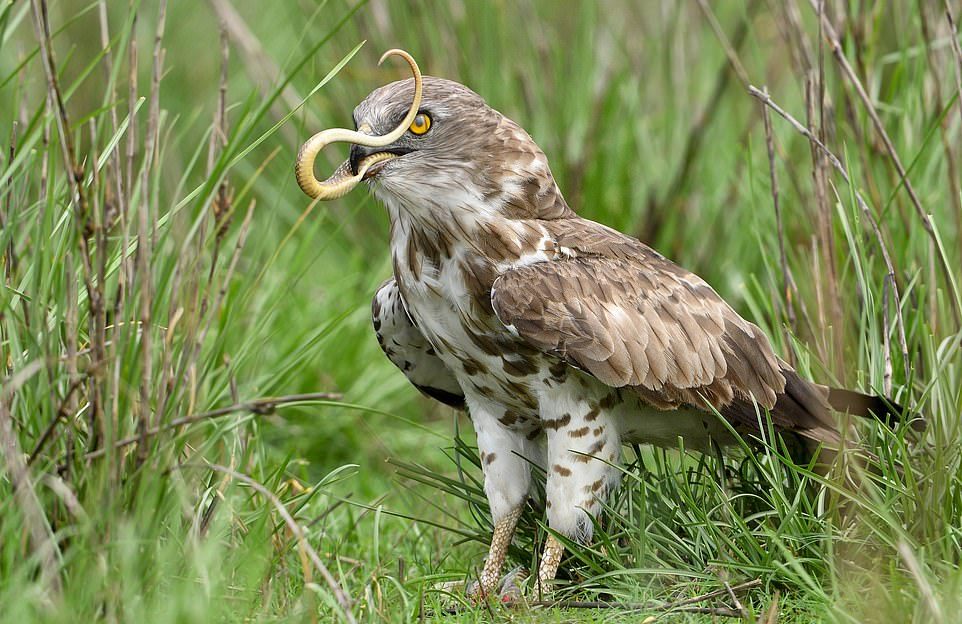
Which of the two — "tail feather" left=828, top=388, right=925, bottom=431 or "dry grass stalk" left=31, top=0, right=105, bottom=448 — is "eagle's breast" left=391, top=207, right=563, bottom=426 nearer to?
"tail feather" left=828, top=388, right=925, bottom=431

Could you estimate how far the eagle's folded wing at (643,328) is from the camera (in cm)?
351

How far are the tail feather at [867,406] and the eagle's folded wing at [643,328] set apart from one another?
7.0 inches

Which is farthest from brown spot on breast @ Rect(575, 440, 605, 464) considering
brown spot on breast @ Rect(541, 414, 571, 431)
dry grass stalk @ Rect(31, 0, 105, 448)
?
dry grass stalk @ Rect(31, 0, 105, 448)

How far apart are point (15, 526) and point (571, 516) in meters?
1.60

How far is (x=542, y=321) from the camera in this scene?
3.50 m

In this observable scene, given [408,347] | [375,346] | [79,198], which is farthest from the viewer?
[375,346]

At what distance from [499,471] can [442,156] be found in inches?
39.2

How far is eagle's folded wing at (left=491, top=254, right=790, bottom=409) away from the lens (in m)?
3.51

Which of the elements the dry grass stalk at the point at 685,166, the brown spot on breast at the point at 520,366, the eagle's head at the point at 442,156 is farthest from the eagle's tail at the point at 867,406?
the dry grass stalk at the point at 685,166

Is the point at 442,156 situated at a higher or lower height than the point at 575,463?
higher

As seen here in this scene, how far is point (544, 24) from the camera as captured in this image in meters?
7.19

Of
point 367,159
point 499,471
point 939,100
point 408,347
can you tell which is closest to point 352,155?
point 367,159

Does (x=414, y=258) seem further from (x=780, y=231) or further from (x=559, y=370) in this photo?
(x=780, y=231)

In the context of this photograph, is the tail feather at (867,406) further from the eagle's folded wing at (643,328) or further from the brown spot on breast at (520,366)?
the brown spot on breast at (520,366)
